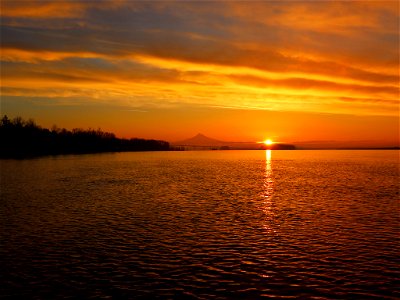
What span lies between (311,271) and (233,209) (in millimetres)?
23309

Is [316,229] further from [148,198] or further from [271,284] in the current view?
[148,198]

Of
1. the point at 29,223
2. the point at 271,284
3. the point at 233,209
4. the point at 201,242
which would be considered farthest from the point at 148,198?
the point at 271,284

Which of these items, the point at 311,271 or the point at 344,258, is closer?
the point at 311,271

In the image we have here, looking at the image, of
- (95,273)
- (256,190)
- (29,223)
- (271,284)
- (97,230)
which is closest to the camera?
(271,284)

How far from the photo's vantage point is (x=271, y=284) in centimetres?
2342

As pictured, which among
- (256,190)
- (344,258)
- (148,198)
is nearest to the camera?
(344,258)

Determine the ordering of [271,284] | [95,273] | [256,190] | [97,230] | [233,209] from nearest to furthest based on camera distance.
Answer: [271,284], [95,273], [97,230], [233,209], [256,190]

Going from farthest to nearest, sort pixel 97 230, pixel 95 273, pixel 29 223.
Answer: pixel 29 223 → pixel 97 230 → pixel 95 273

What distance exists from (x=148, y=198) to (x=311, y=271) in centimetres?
3637

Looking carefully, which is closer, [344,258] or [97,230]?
[344,258]

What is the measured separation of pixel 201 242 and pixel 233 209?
1662 centimetres

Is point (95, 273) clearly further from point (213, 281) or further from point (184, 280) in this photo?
Answer: point (213, 281)

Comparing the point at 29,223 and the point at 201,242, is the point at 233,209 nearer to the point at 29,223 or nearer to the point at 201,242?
the point at 201,242

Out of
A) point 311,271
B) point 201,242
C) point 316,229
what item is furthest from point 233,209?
point 311,271
